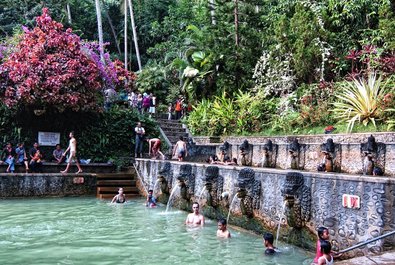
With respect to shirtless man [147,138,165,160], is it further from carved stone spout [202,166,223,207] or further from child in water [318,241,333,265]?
child in water [318,241,333,265]

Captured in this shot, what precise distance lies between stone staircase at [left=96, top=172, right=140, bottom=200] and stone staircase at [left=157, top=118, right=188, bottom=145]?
395 cm

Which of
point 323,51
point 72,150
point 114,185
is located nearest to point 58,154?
point 72,150

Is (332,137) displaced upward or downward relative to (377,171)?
upward

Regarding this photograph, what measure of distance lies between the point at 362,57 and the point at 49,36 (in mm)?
12226

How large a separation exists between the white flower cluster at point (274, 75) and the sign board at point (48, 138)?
8.77 meters

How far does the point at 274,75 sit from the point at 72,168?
29.2ft

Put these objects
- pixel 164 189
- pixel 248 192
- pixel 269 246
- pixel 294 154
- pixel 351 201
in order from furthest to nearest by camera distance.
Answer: pixel 164 189 → pixel 294 154 → pixel 248 192 → pixel 269 246 → pixel 351 201

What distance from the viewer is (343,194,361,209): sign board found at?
7053 millimetres

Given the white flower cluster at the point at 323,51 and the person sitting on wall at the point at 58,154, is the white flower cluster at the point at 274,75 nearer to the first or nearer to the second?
the white flower cluster at the point at 323,51

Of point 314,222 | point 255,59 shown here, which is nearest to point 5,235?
point 314,222

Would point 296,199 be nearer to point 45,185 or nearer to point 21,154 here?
point 45,185

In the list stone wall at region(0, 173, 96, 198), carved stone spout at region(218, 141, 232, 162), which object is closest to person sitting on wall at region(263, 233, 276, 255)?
carved stone spout at region(218, 141, 232, 162)

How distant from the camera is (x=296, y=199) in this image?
838cm

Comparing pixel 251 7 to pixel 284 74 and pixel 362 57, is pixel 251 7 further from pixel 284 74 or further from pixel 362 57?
pixel 362 57
